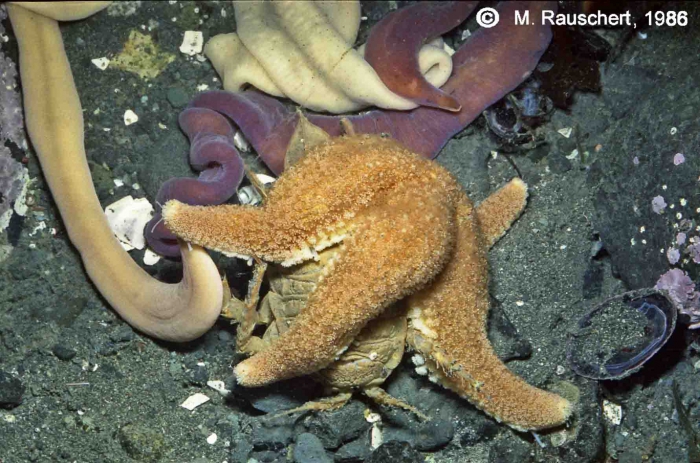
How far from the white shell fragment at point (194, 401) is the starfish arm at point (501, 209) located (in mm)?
1593

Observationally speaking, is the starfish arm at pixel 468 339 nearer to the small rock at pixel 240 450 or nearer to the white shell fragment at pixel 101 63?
the small rock at pixel 240 450

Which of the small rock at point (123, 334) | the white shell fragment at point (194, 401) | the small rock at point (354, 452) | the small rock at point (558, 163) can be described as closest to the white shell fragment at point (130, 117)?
the small rock at point (123, 334)

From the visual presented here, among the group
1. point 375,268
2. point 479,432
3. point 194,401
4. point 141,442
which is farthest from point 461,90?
point 141,442

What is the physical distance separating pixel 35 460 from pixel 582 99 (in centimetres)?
333

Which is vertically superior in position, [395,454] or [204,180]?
[204,180]

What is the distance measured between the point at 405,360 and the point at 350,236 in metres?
1.07

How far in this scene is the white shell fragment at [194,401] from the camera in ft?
9.96

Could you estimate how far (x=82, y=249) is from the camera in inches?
118

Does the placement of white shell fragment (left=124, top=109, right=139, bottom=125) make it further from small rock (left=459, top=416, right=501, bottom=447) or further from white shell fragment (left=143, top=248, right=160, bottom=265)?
small rock (left=459, top=416, right=501, bottom=447)

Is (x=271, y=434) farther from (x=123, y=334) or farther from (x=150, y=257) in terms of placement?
(x=150, y=257)

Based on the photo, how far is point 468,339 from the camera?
266 cm

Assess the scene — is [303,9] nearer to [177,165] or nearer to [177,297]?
[177,165]

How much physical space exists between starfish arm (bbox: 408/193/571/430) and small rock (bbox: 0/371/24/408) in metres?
1.87

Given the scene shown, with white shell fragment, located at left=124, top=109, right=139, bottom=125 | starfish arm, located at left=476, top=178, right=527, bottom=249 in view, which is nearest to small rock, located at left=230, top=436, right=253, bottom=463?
starfish arm, located at left=476, top=178, right=527, bottom=249
